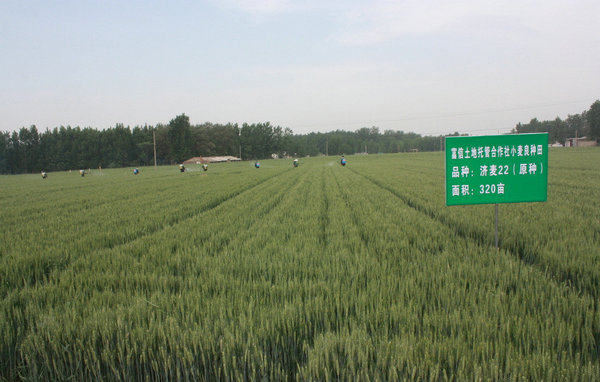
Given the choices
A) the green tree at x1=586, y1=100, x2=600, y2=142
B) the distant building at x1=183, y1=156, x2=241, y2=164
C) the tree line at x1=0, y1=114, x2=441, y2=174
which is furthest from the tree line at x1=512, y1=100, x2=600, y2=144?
the tree line at x1=0, y1=114, x2=441, y2=174

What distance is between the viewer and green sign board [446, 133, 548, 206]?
168 inches

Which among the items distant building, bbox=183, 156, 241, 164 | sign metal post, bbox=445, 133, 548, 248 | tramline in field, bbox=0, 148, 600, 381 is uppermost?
distant building, bbox=183, 156, 241, 164

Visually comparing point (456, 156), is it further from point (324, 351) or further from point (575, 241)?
point (324, 351)

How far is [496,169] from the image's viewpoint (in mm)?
4336

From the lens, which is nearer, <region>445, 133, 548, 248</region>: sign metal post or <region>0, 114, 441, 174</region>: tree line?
<region>445, 133, 548, 248</region>: sign metal post

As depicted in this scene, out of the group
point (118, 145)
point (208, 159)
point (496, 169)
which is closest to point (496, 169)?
point (496, 169)

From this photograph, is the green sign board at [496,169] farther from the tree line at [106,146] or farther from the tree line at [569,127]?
the tree line at [569,127]

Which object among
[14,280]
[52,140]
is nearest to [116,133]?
[52,140]

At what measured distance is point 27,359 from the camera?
85.5 inches

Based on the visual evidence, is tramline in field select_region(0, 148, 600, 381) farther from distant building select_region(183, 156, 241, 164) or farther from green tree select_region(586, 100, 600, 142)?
green tree select_region(586, 100, 600, 142)

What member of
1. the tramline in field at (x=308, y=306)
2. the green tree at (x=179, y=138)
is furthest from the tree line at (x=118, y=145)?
the tramline in field at (x=308, y=306)

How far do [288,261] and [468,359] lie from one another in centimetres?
264

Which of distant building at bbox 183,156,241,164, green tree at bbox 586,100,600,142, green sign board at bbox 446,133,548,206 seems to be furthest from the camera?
distant building at bbox 183,156,241,164

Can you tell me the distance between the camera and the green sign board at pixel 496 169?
4277mm
